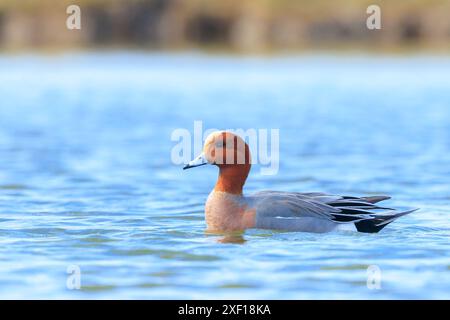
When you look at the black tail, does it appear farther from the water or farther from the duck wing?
the water

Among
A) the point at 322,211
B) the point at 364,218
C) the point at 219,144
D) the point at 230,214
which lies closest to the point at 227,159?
the point at 219,144

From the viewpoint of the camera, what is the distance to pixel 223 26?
2203 inches

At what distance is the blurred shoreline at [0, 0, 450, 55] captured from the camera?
1879 inches

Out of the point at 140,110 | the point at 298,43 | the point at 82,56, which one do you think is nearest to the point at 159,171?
the point at 140,110

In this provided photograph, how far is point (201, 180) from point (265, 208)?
497 centimetres

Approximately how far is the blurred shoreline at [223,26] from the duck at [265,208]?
34108mm

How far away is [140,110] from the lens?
2562 cm

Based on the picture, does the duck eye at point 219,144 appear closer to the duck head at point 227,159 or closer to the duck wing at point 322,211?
the duck head at point 227,159

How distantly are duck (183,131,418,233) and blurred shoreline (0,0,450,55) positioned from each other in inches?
1343

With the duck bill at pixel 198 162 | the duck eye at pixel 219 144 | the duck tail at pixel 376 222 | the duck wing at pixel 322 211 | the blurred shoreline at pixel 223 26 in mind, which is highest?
the blurred shoreline at pixel 223 26

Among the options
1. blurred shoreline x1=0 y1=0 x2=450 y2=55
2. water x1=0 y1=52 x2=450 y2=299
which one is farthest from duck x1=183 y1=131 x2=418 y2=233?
blurred shoreline x1=0 y1=0 x2=450 y2=55

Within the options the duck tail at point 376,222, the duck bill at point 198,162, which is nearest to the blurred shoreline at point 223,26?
the duck bill at point 198,162

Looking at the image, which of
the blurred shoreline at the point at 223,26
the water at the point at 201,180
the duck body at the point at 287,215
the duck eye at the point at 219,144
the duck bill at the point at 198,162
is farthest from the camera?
the blurred shoreline at the point at 223,26

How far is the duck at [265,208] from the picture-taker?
9.92 metres
